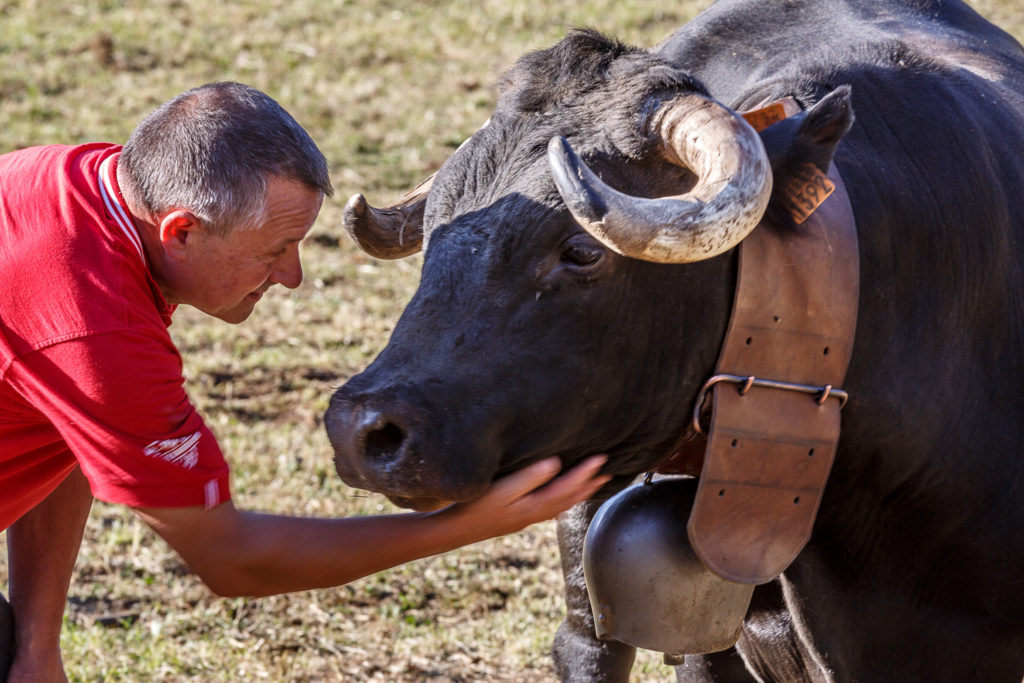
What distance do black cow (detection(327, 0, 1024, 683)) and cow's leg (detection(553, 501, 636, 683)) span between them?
449 millimetres

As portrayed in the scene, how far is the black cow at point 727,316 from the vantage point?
2211 mm

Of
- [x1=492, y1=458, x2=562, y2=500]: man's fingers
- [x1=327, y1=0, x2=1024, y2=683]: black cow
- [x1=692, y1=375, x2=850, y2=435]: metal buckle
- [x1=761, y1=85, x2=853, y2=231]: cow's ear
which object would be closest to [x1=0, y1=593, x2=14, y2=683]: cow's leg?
[x1=327, y1=0, x2=1024, y2=683]: black cow

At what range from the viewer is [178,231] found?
246cm

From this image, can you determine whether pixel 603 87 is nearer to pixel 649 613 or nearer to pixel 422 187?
pixel 422 187

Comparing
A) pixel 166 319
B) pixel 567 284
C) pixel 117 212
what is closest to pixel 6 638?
pixel 166 319

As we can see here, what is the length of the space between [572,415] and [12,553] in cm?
160

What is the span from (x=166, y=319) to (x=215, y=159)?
42 centimetres

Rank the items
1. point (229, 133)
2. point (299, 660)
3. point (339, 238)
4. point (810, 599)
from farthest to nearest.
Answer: point (339, 238) → point (299, 660) → point (810, 599) → point (229, 133)

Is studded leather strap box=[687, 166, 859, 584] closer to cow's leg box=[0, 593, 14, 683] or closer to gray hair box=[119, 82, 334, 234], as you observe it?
gray hair box=[119, 82, 334, 234]

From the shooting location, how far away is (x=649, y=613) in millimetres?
2652

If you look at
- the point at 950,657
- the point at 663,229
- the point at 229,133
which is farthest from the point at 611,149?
the point at 950,657

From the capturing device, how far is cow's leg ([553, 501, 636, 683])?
11.2ft

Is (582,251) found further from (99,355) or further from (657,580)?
(99,355)

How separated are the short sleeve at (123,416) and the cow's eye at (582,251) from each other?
0.75 meters
